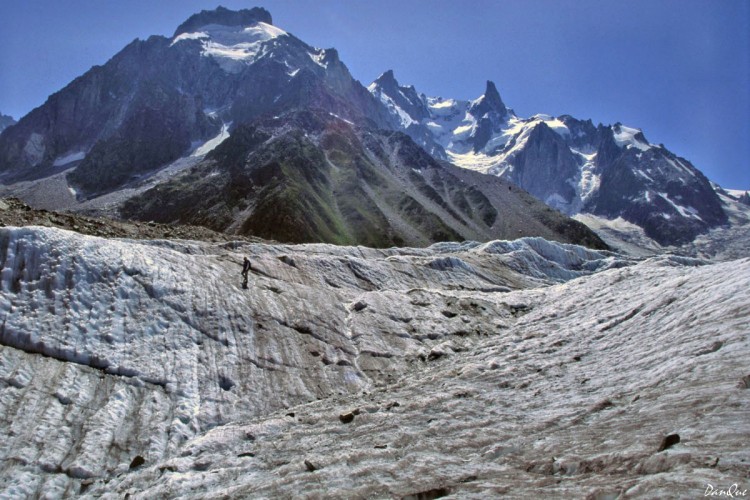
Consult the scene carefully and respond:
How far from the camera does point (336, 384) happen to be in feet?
103

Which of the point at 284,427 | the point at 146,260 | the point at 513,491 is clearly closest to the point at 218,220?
the point at 146,260

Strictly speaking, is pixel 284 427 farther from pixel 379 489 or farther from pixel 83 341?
pixel 83 341

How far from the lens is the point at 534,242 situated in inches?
3142

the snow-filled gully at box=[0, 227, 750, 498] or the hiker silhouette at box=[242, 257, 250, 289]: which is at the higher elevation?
the hiker silhouette at box=[242, 257, 250, 289]

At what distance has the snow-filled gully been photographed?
17.5 m

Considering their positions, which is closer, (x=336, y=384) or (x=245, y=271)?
(x=336, y=384)

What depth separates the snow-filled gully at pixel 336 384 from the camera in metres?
17.5

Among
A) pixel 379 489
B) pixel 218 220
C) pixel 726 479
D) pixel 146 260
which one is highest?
Answer: pixel 218 220

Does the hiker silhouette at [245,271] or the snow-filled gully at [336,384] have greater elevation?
the hiker silhouette at [245,271]

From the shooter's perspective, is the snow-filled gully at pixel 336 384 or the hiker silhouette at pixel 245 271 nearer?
the snow-filled gully at pixel 336 384

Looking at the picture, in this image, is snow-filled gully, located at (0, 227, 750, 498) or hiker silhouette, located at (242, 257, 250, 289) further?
hiker silhouette, located at (242, 257, 250, 289)

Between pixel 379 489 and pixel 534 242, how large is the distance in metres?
67.8

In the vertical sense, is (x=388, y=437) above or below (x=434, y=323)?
below

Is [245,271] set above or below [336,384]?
above
